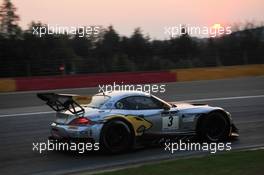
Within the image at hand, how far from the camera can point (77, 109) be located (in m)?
10.7

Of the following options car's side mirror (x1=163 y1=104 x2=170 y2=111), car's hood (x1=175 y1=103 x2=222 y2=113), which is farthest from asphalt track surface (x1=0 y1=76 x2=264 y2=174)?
car's hood (x1=175 y1=103 x2=222 y2=113)

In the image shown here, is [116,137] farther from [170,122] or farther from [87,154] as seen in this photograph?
[170,122]

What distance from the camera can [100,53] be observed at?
33594 millimetres

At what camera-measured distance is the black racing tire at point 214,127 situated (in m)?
11.5

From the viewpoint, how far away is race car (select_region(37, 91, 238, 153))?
1034cm

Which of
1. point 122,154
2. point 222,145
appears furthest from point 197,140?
point 122,154

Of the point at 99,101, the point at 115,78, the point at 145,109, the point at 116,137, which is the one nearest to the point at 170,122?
the point at 145,109

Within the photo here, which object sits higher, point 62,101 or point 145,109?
point 62,101

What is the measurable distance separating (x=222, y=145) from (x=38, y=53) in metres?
20.9

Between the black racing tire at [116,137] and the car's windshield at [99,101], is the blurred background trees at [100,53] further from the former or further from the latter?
the black racing tire at [116,137]

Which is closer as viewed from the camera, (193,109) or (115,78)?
(193,109)

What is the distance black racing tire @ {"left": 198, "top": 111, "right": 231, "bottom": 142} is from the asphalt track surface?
1.16 feet

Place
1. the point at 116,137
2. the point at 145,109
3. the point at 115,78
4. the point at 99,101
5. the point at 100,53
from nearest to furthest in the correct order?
the point at 116,137
the point at 99,101
the point at 145,109
the point at 115,78
the point at 100,53

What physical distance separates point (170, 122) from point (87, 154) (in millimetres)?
1761
